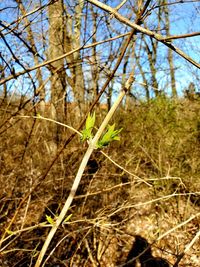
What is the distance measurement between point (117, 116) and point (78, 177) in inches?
207

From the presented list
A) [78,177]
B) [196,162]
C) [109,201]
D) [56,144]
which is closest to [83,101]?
[56,144]

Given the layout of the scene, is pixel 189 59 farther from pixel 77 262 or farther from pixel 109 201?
pixel 109 201

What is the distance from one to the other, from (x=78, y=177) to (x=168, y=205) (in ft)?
15.5

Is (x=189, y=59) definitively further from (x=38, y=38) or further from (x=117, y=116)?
(x=117, y=116)

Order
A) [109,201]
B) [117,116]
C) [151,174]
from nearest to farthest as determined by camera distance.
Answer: [109,201], [151,174], [117,116]

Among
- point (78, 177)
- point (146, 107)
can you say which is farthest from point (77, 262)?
point (78, 177)

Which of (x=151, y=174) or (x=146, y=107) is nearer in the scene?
(x=151, y=174)

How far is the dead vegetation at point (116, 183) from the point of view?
13.2 ft

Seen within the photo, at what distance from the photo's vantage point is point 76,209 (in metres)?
4.48

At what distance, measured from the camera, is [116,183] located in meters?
5.07

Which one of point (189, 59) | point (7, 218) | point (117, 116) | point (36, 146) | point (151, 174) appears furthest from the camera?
point (117, 116)

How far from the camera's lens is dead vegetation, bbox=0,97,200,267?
13.2 ft

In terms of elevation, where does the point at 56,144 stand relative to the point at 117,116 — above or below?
below

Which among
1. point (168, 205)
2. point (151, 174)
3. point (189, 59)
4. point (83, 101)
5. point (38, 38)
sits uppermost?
point (38, 38)
